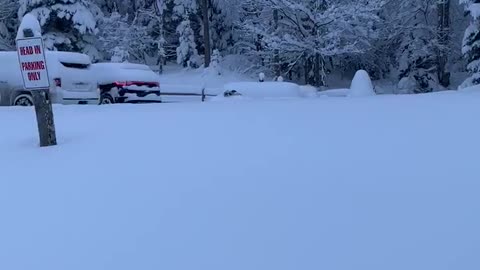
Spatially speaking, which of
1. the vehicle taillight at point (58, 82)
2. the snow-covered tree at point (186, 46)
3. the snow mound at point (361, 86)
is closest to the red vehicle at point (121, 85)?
the vehicle taillight at point (58, 82)

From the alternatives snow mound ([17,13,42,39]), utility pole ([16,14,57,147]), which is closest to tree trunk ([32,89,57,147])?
utility pole ([16,14,57,147])

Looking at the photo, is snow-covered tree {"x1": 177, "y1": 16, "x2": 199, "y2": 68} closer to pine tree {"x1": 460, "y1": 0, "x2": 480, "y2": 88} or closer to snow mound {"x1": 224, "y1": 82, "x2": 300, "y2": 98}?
pine tree {"x1": 460, "y1": 0, "x2": 480, "y2": 88}

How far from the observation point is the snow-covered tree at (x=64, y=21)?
984 inches

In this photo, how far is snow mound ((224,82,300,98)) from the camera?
55.0ft

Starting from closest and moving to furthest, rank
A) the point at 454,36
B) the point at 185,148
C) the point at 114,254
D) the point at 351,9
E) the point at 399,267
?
the point at 399,267, the point at 114,254, the point at 185,148, the point at 351,9, the point at 454,36

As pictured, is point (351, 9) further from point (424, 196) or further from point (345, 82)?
point (424, 196)

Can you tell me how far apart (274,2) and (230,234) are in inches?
917

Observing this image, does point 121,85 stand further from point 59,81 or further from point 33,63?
point 33,63

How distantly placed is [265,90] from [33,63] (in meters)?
10.5

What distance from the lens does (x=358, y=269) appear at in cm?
313

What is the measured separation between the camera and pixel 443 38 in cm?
3030

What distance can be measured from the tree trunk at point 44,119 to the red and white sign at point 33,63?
17cm

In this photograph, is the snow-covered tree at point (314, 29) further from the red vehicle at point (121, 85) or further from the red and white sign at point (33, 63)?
the red and white sign at point (33, 63)

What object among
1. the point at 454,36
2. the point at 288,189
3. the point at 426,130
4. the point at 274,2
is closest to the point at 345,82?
the point at 454,36
